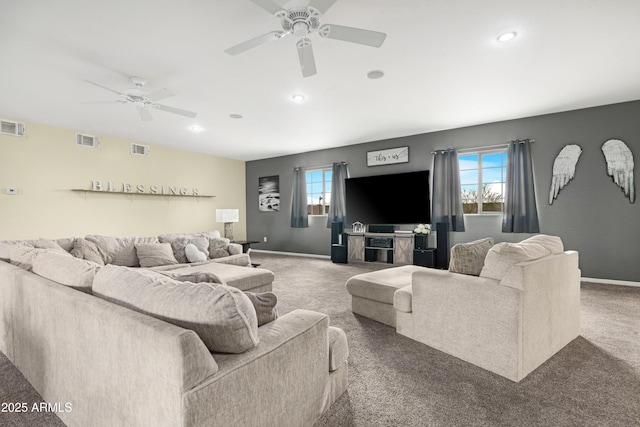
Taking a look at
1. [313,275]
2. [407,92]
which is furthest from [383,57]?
[313,275]

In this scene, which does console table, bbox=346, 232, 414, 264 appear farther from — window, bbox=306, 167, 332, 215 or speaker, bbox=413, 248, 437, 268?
window, bbox=306, 167, 332, 215

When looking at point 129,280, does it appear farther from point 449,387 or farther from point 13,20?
point 13,20

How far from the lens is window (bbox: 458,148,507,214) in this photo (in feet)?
17.5

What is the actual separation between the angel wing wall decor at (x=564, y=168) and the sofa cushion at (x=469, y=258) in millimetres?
3545

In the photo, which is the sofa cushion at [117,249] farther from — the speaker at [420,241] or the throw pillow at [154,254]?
the speaker at [420,241]

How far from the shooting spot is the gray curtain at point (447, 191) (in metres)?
5.60

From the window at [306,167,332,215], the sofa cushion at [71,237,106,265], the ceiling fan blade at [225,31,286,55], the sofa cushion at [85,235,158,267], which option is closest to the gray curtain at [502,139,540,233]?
the window at [306,167,332,215]

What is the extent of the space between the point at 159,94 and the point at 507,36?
145 inches

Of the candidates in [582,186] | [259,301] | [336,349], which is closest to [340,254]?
[582,186]

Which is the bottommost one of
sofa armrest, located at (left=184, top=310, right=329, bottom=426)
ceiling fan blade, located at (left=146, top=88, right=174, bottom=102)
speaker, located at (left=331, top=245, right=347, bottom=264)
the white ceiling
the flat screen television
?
speaker, located at (left=331, top=245, right=347, bottom=264)

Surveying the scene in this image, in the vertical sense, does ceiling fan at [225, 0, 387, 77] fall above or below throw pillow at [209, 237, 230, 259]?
above

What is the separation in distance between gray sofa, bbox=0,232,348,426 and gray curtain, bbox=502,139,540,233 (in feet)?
15.2

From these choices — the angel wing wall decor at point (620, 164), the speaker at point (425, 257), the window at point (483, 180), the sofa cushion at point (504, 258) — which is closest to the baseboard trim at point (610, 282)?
the angel wing wall decor at point (620, 164)

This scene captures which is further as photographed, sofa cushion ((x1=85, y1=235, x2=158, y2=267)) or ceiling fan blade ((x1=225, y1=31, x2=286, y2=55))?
sofa cushion ((x1=85, y1=235, x2=158, y2=267))
